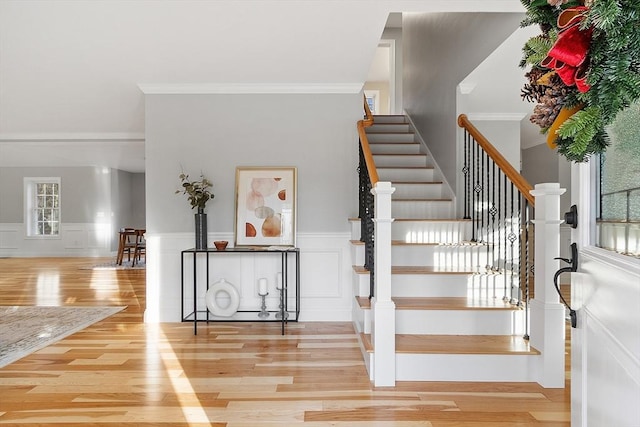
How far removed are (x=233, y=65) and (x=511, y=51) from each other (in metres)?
2.18

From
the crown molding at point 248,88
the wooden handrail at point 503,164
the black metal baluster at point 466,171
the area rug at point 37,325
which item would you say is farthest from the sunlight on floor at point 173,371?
the black metal baluster at point 466,171

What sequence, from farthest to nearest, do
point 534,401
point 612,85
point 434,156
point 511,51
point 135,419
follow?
point 434,156, point 511,51, point 534,401, point 135,419, point 612,85

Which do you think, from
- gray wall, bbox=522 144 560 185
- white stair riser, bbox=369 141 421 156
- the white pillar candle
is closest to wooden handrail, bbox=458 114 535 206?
white stair riser, bbox=369 141 421 156

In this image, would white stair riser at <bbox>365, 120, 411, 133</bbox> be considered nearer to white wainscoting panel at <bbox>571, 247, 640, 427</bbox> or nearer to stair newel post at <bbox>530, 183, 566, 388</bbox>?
stair newel post at <bbox>530, 183, 566, 388</bbox>

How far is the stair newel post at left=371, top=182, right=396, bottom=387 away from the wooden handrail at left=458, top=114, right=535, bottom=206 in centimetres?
97

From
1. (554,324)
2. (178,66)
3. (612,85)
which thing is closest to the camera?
(612,85)

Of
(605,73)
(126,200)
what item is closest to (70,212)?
(126,200)

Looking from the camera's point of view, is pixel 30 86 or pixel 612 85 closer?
pixel 612 85

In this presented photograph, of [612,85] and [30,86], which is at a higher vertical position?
[30,86]

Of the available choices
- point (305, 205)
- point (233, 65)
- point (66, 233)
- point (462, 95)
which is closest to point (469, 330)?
point (305, 205)

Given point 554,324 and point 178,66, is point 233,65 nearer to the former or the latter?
point 178,66

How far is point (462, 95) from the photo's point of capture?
402 centimetres

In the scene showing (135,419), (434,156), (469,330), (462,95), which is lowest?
(135,419)

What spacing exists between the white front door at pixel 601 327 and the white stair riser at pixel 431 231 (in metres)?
2.45
